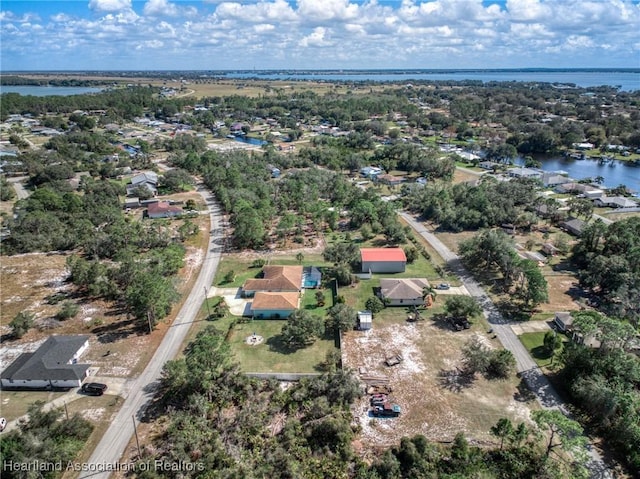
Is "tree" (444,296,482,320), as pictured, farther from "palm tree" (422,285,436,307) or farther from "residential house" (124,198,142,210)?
"residential house" (124,198,142,210)

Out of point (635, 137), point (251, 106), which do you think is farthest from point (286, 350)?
point (251, 106)

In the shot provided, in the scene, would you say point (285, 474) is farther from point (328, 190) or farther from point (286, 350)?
point (328, 190)

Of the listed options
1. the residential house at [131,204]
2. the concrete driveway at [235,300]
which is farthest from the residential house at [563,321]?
the residential house at [131,204]

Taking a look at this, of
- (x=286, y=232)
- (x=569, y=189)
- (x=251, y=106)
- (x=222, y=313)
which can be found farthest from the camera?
(x=251, y=106)

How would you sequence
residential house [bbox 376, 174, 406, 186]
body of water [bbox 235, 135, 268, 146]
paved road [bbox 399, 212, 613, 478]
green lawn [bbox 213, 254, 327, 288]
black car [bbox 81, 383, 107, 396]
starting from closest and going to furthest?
paved road [bbox 399, 212, 613, 478], black car [bbox 81, 383, 107, 396], green lawn [bbox 213, 254, 327, 288], residential house [bbox 376, 174, 406, 186], body of water [bbox 235, 135, 268, 146]

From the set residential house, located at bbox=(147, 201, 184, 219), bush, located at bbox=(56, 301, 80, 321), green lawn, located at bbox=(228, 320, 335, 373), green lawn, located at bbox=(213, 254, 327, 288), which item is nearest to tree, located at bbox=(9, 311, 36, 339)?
bush, located at bbox=(56, 301, 80, 321)

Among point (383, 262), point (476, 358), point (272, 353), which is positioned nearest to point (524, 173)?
point (383, 262)
